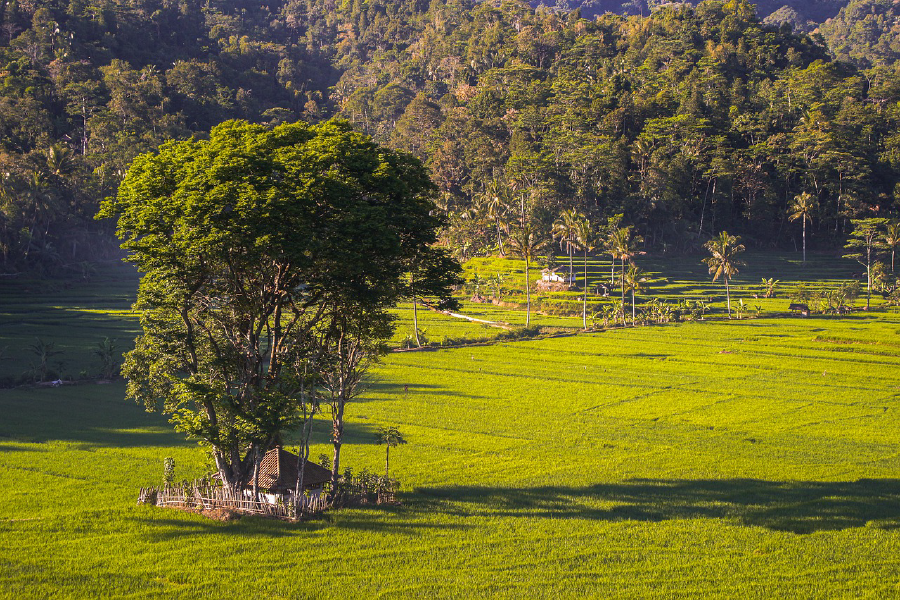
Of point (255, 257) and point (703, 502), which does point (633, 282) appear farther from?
point (255, 257)

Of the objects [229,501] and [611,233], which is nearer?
[229,501]

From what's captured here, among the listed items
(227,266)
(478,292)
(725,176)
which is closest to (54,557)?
(227,266)

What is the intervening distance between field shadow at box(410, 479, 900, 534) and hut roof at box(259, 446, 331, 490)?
337cm

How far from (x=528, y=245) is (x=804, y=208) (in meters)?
37.5

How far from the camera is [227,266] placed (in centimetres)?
2444

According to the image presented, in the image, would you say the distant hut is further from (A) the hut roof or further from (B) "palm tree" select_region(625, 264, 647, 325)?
(A) the hut roof

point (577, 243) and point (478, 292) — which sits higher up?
point (577, 243)

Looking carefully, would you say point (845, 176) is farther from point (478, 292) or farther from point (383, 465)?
point (383, 465)

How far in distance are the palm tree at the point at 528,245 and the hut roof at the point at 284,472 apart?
131 ft

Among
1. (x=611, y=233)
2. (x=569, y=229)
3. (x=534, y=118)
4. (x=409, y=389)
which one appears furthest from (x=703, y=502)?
(x=534, y=118)

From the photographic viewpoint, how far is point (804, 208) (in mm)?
87062

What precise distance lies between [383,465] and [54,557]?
12.1 m

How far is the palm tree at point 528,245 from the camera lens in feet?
223

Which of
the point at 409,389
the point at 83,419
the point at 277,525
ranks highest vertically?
the point at 409,389
